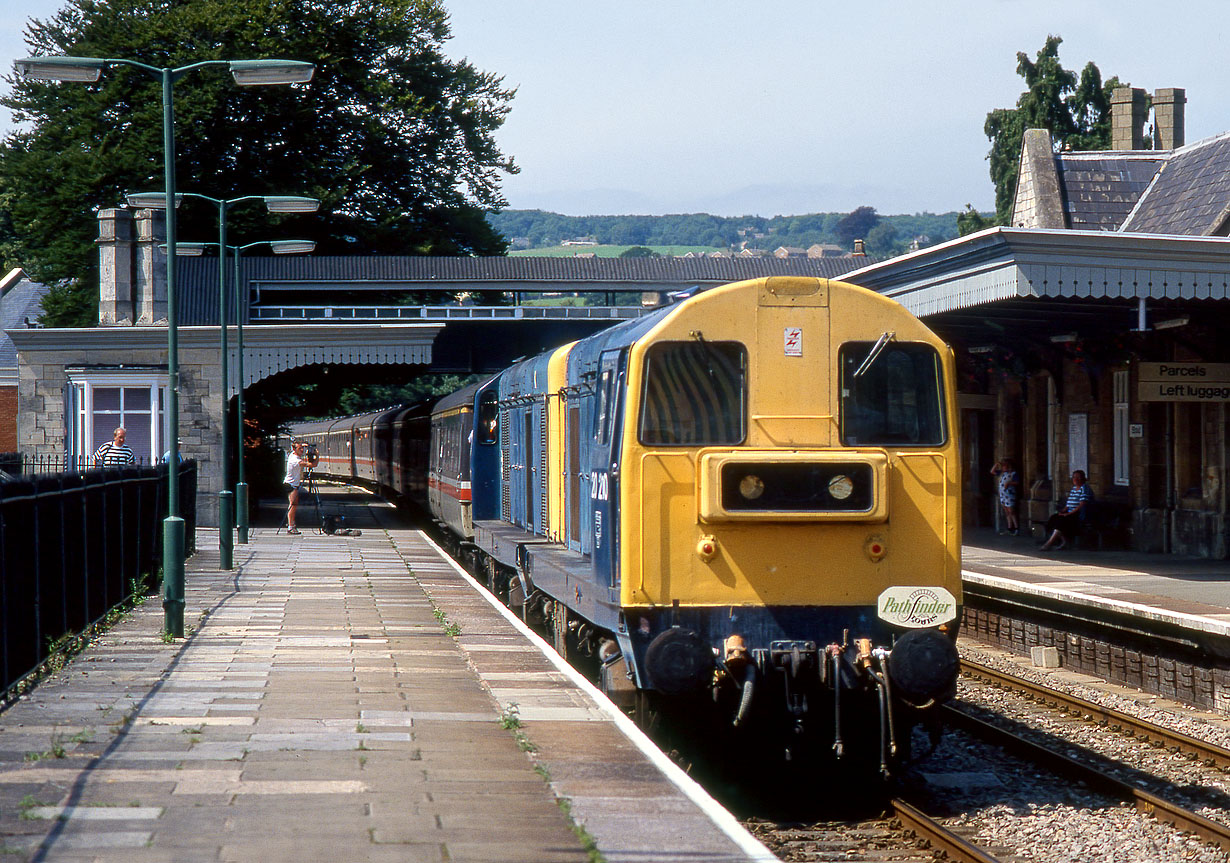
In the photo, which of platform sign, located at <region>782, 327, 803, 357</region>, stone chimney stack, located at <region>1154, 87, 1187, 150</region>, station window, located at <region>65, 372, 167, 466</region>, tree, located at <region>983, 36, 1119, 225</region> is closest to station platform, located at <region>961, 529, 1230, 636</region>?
platform sign, located at <region>782, 327, 803, 357</region>

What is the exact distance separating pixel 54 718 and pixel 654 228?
598ft

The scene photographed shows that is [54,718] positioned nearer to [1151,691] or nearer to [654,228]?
[1151,691]

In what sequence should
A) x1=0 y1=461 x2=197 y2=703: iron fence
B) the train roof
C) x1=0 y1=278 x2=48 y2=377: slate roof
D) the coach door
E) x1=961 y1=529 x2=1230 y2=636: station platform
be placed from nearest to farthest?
x1=0 y1=461 x2=197 y2=703: iron fence
the coach door
x1=961 y1=529 x2=1230 y2=636: station platform
the train roof
x1=0 y1=278 x2=48 y2=377: slate roof

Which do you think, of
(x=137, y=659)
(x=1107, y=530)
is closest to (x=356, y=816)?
(x=137, y=659)

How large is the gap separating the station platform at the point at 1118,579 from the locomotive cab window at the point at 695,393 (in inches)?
223

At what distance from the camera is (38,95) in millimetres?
42781

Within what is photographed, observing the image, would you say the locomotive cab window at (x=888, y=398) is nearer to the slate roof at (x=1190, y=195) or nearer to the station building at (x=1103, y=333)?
the station building at (x=1103, y=333)

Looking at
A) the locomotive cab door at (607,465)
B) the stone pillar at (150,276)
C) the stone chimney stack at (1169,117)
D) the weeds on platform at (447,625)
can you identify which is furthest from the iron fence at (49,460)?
the stone chimney stack at (1169,117)

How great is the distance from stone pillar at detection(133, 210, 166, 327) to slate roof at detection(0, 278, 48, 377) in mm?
19330

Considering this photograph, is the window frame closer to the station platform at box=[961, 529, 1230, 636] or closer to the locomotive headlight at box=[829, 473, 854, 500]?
the locomotive headlight at box=[829, 473, 854, 500]

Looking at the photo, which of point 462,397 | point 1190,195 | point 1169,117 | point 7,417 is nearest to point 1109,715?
point 462,397

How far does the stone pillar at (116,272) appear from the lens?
115 feet

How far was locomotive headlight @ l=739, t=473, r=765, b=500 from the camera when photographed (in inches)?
353

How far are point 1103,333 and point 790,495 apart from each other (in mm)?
14040
